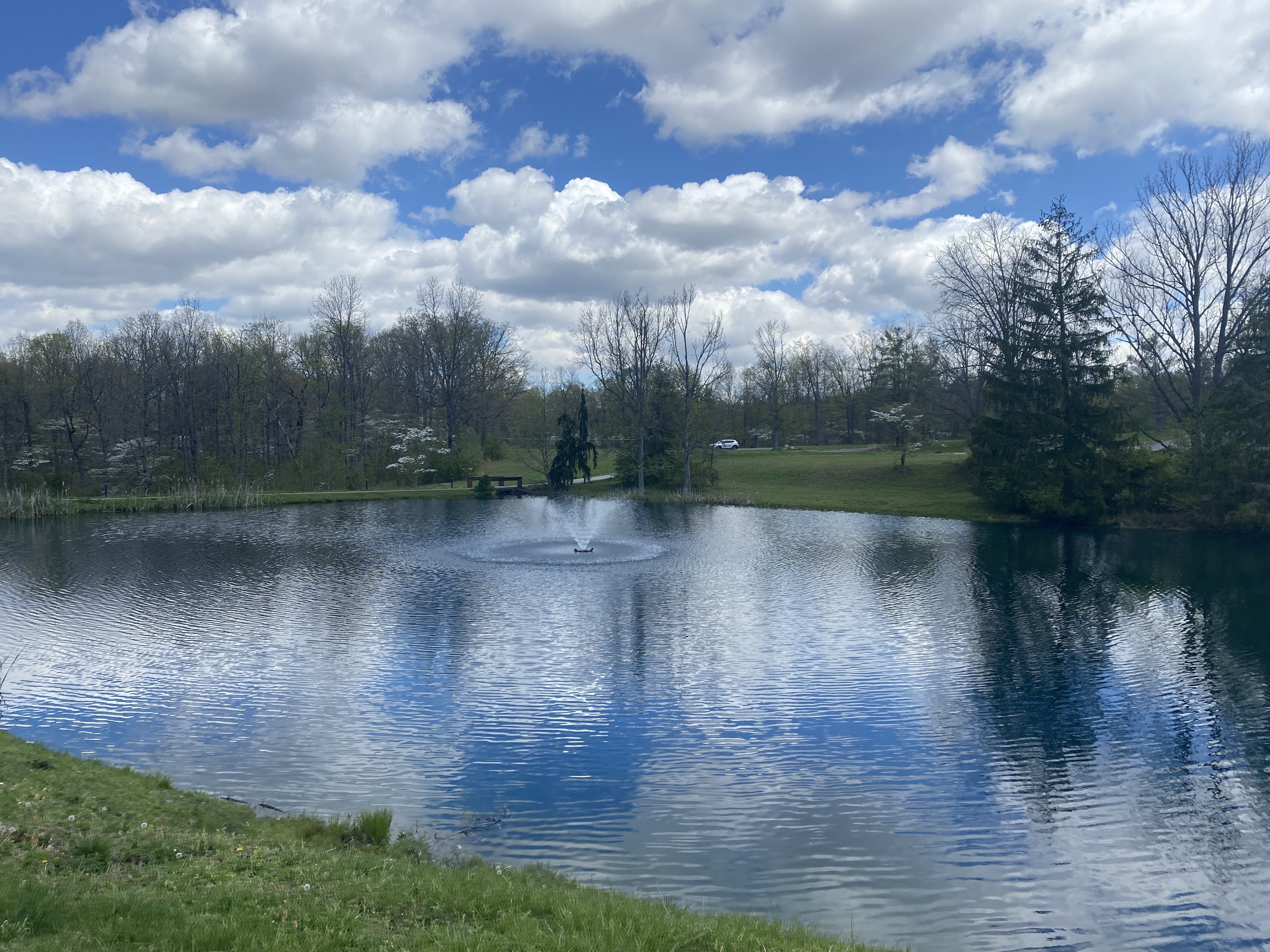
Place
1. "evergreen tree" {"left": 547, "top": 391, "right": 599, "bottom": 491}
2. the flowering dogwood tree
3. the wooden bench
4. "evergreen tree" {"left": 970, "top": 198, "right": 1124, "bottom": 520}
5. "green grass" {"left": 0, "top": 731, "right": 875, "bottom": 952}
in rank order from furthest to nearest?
the flowering dogwood tree
"evergreen tree" {"left": 547, "top": 391, "right": 599, "bottom": 491}
the wooden bench
"evergreen tree" {"left": 970, "top": 198, "right": 1124, "bottom": 520}
"green grass" {"left": 0, "top": 731, "right": 875, "bottom": 952}

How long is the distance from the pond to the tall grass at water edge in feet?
48.3

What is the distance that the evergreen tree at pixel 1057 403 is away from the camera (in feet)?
124

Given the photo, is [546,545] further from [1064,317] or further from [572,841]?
[1064,317]

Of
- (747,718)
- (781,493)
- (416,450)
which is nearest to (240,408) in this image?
(416,450)

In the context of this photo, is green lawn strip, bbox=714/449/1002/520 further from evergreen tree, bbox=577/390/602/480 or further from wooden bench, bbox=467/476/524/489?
wooden bench, bbox=467/476/524/489

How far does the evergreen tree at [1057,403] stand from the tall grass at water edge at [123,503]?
37.5 m

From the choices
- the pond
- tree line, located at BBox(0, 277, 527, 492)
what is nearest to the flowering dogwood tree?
tree line, located at BBox(0, 277, 527, 492)

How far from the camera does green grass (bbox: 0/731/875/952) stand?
17.3ft

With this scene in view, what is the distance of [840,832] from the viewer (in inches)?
354

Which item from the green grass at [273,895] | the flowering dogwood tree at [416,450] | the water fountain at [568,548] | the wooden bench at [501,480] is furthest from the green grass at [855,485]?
Answer: the green grass at [273,895]

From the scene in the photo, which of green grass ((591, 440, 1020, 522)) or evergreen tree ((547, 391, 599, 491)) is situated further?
evergreen tree ((547, 391, 599, 491))

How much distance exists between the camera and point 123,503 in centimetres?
4147

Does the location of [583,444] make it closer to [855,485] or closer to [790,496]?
[790,496]

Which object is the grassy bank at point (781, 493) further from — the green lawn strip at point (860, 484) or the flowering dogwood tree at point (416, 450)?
the flowering dogwood tree at point (416, 450)
